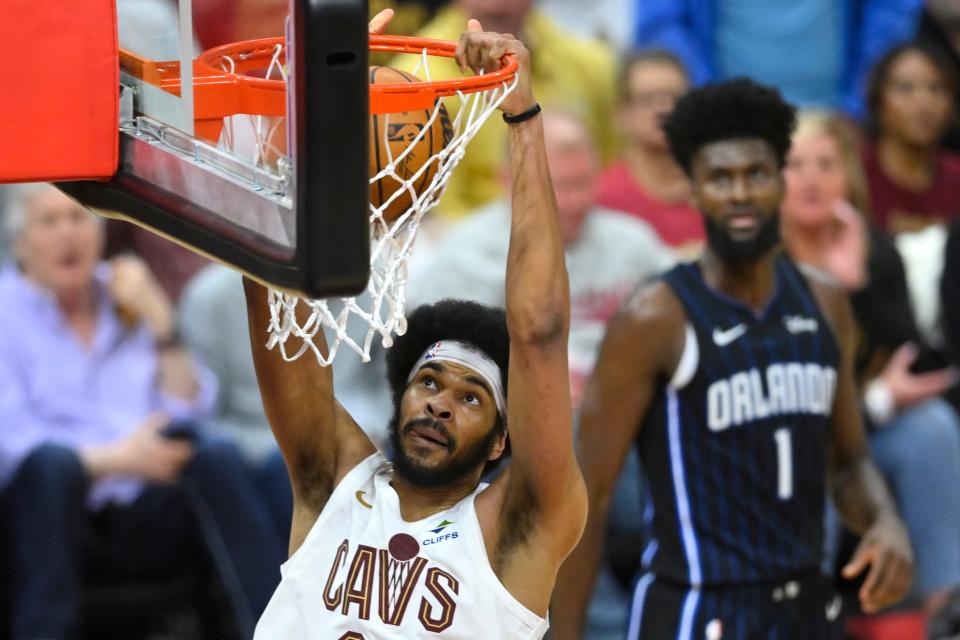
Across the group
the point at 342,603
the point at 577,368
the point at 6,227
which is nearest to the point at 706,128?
the point at 577,368

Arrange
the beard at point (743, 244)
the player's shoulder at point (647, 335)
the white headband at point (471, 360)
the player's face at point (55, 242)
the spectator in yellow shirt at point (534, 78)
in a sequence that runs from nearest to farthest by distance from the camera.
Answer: the white headband at point (471, 360), the player's shoulder at point (647, 335), the beard at point (743, 244), the player's face at point (55, 242), the spectator in yellow shirt at point (534, 78)

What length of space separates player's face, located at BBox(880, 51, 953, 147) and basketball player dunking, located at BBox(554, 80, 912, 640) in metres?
2.90

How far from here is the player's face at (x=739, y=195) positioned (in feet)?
15.9

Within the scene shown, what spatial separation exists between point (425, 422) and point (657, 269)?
9.67ft

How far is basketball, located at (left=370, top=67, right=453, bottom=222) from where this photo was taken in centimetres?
345

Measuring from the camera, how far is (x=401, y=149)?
3471 mm

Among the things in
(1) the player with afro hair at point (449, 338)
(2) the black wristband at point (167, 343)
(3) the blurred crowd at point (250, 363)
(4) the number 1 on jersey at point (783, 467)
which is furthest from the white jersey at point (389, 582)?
(2) the black wristband at point (167, 343)

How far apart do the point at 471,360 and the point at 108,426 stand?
2.54 m

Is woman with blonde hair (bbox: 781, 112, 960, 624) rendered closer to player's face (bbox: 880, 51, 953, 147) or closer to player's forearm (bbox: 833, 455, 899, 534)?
player's face (bbox: 880, 51, 953, 147)

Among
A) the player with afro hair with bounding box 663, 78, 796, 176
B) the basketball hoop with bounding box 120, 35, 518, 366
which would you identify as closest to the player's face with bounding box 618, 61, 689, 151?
the player with afro hair with bounding box 663, 78, 796, 176

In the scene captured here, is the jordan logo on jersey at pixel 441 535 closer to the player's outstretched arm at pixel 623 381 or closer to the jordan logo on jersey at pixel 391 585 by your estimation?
the jordan logo on jersey at pixel 391 585

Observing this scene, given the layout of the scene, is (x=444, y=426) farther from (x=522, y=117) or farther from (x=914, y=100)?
(x=914, y=100)

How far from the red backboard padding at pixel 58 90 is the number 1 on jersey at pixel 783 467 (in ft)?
7.42

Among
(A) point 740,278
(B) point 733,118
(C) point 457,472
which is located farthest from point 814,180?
(C) point 457,472
